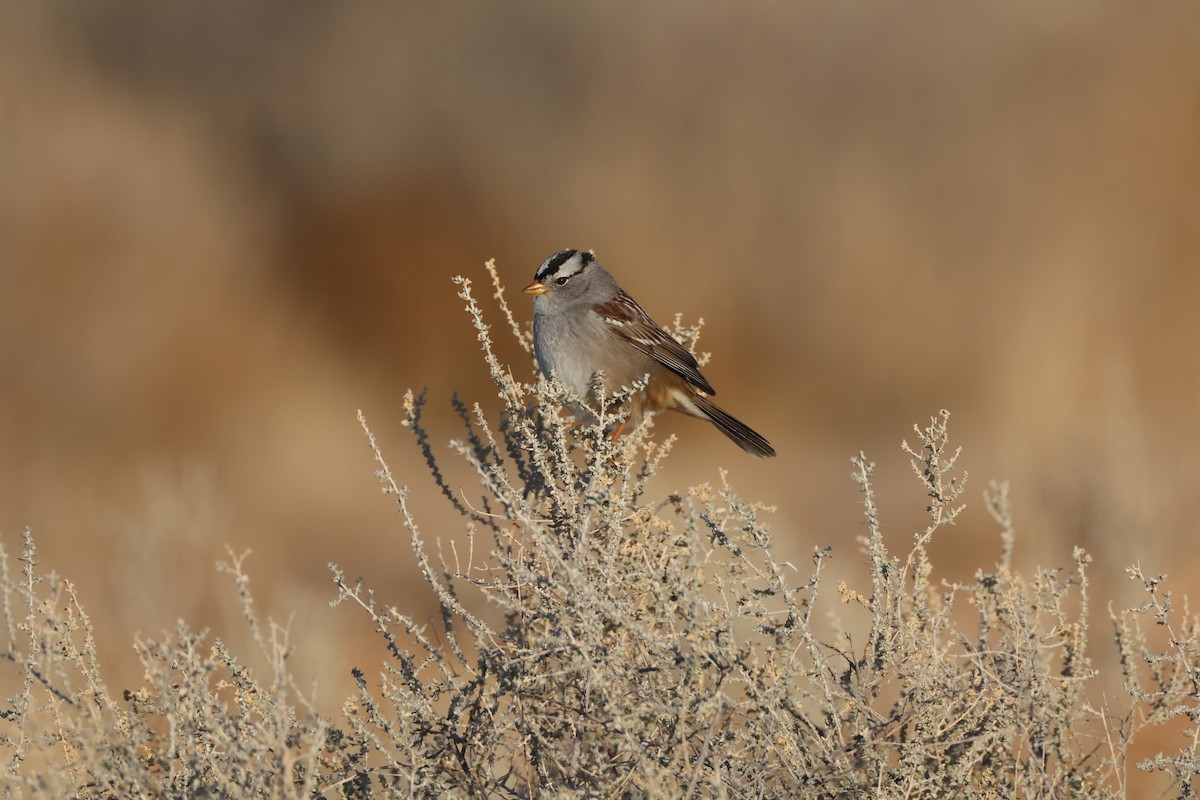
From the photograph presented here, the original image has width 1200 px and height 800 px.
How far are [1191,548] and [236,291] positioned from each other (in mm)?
10111

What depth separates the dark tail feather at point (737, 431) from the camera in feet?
18.5

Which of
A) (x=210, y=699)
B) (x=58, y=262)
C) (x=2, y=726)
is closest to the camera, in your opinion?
(x=210, y=699)

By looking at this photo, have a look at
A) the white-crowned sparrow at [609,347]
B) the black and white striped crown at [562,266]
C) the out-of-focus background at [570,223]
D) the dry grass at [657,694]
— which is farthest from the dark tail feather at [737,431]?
the out-of-focus background at [570,223]

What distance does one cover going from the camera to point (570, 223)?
14.9 m

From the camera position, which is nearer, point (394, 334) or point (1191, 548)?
point (1191, 548)

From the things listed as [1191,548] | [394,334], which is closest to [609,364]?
[1191,548]

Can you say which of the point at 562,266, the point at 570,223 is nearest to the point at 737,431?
the point at 562,266

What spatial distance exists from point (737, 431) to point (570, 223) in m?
9.45

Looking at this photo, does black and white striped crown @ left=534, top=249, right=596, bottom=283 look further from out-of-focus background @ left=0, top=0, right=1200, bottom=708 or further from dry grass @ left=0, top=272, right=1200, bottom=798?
out-of-focus background @ left=0, top=0, right=1200, bottom=708

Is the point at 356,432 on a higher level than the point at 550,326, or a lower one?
higher

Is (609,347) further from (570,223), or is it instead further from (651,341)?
(570,223)

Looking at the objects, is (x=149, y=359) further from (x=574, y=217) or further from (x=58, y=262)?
(x=574, y=217)

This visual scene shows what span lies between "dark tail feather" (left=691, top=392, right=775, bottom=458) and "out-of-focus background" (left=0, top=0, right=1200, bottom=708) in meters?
6.93

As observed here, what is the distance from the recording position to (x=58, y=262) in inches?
581
